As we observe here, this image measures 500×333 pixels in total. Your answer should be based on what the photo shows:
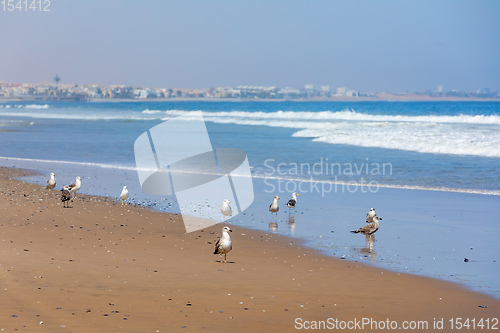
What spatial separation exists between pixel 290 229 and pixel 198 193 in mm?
4877

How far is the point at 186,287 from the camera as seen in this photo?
7.24 meters

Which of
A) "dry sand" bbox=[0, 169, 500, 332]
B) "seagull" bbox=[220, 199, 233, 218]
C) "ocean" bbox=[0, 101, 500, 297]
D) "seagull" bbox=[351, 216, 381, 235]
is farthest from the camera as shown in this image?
"seagull" bbox=[220, 199, 233, 218]

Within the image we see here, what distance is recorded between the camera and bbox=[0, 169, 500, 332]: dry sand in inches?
240

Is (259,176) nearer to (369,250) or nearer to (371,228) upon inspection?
(371,228)

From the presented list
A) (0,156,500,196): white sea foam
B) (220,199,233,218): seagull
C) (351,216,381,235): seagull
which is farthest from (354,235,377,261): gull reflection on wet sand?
(0,156,500,196): white sea foam

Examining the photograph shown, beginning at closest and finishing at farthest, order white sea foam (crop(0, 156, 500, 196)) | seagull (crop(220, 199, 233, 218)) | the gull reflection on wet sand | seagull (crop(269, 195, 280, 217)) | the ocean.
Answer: the gull reflection on wet sand, the ocean, seagull (crop(220, 199, 233, 218)), seagull (crop(269, 195, 280, 217)), white sea foam (crop(0, 156, 500, 196))

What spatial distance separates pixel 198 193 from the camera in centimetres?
1586

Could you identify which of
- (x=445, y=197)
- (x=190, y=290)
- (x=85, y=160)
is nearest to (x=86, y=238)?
(x=190, y=290)

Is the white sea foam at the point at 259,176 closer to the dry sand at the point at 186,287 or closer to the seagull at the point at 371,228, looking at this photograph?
the seagull at the point at 371,228

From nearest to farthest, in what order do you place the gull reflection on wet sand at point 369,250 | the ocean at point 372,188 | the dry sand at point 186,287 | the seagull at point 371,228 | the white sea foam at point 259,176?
the dry sand at point 186,287 < the gull reflection on wet sand at point 369,250 < the ocean at point 372,188 < the seagull at point 371,228 < the white sea foam at point 259,176

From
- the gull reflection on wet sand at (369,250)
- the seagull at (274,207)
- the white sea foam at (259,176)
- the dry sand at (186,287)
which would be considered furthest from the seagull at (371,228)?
the white sea foam at (259,176)

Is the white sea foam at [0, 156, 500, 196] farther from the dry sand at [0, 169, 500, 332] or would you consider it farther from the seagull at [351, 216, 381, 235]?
the dry sand at [0, 169, 500, 332]

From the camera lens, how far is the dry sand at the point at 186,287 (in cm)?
610

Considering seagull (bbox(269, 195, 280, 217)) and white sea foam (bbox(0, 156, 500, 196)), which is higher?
seagull (bbox(269, 195, 280, 217))
